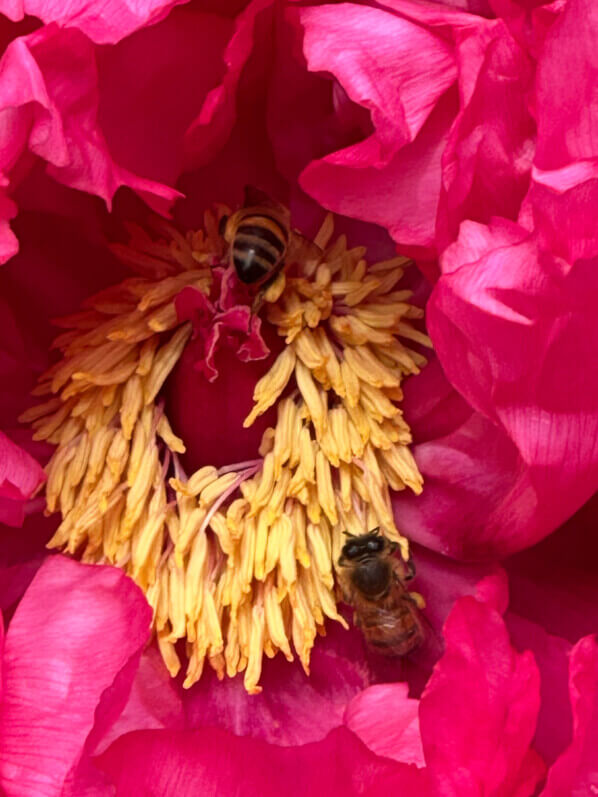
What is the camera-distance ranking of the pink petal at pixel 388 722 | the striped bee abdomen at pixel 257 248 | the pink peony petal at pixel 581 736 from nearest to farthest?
the pink peony petal at pixel 581 736, the pink petal at pixel 388 722, the striped bee abdomen at pixel 257 248

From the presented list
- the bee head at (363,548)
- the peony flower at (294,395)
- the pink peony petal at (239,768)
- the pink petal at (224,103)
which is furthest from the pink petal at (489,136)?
the pink peony petal at (239,768)

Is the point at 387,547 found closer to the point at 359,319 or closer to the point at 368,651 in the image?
the point at 368,651

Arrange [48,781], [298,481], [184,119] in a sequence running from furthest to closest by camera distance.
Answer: [298,481] < [184,119] < [48,781]

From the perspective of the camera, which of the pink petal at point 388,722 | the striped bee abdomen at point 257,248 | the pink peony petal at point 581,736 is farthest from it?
the striped bee abdomen at point 257,248

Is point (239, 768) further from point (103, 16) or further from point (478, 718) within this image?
point (103, 16)

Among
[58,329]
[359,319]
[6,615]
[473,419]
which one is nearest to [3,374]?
[58,329]

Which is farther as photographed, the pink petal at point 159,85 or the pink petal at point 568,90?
the pink petal at point 159,85

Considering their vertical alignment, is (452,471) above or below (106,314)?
below

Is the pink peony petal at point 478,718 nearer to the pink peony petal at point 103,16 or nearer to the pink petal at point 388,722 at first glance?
the pink petal at point 388,722
